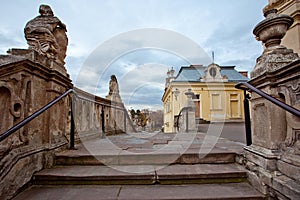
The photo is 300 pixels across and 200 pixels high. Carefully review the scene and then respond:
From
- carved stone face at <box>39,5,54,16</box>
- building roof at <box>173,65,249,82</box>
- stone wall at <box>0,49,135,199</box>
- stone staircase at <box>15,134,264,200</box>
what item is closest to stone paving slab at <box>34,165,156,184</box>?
stone staircase at <box>15,134,264,200</box>

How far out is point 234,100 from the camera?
17297mm

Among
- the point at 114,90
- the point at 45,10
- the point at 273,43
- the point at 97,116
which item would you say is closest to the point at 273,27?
the point at 273,43

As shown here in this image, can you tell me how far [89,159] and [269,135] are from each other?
1.89 metres

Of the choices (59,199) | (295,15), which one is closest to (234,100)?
(295,15)

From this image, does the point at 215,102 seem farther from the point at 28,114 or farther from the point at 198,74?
the point at 28,114

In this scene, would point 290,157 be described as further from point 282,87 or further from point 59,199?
point 59,199

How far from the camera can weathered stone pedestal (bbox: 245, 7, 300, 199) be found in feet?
4.57

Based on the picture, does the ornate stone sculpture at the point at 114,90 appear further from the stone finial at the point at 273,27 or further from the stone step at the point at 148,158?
the stone finial at the point at 273,27

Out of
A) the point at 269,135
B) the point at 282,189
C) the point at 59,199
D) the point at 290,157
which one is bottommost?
the point at 59,199

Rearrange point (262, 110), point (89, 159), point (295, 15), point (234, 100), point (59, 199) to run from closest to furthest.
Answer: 1. point (59, 199)
2. point (262, 110)
3. point (89, 159)
4. point (295, 15)
5. point (234, 100)

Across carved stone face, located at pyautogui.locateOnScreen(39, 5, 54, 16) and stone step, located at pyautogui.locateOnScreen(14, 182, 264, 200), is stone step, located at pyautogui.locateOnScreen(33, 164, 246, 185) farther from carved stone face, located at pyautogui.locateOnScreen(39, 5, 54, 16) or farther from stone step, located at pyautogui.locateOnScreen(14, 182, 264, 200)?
carved stone face, located at pyautogui.locateOnScreen(39, 5, 54, 16)

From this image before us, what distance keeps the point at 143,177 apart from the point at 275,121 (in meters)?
1.33

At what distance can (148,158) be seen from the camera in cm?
212

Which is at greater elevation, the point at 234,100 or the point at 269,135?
the point at 234,100
